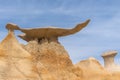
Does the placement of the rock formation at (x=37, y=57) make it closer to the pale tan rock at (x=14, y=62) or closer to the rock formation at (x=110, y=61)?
the pale tan rock at (x=14, y=62)

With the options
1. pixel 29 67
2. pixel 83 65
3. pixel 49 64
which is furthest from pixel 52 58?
pixel 83 65

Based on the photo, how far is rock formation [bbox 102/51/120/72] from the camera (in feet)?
96.2

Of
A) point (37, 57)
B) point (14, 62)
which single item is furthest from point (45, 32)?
point (14, 62)

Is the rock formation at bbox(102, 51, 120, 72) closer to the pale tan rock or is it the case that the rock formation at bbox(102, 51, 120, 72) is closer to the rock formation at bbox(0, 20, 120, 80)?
the rock formation at bbox(0, 20, 120, 80)

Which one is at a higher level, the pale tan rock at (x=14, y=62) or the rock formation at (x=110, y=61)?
the rock formation at (x=110, y=61)

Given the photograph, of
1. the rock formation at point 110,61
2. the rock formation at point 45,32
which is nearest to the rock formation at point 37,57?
the rock formation at point 45,32

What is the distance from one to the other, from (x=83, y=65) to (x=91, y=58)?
2.69 feet

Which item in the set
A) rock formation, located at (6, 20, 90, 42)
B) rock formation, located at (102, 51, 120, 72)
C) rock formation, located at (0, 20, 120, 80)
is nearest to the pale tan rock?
rock formation, located at (0, 20, 120, 80)

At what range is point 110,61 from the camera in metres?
29.9

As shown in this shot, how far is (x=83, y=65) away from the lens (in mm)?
26984

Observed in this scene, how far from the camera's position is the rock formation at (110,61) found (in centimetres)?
2933

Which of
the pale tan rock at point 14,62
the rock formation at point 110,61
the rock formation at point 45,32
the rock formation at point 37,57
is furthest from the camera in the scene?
the rock formation at point 110,61

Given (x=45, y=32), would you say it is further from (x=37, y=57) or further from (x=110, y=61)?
(x=110, y=61)

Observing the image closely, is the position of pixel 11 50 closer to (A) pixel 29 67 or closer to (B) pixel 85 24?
(A) pixel 29 67
